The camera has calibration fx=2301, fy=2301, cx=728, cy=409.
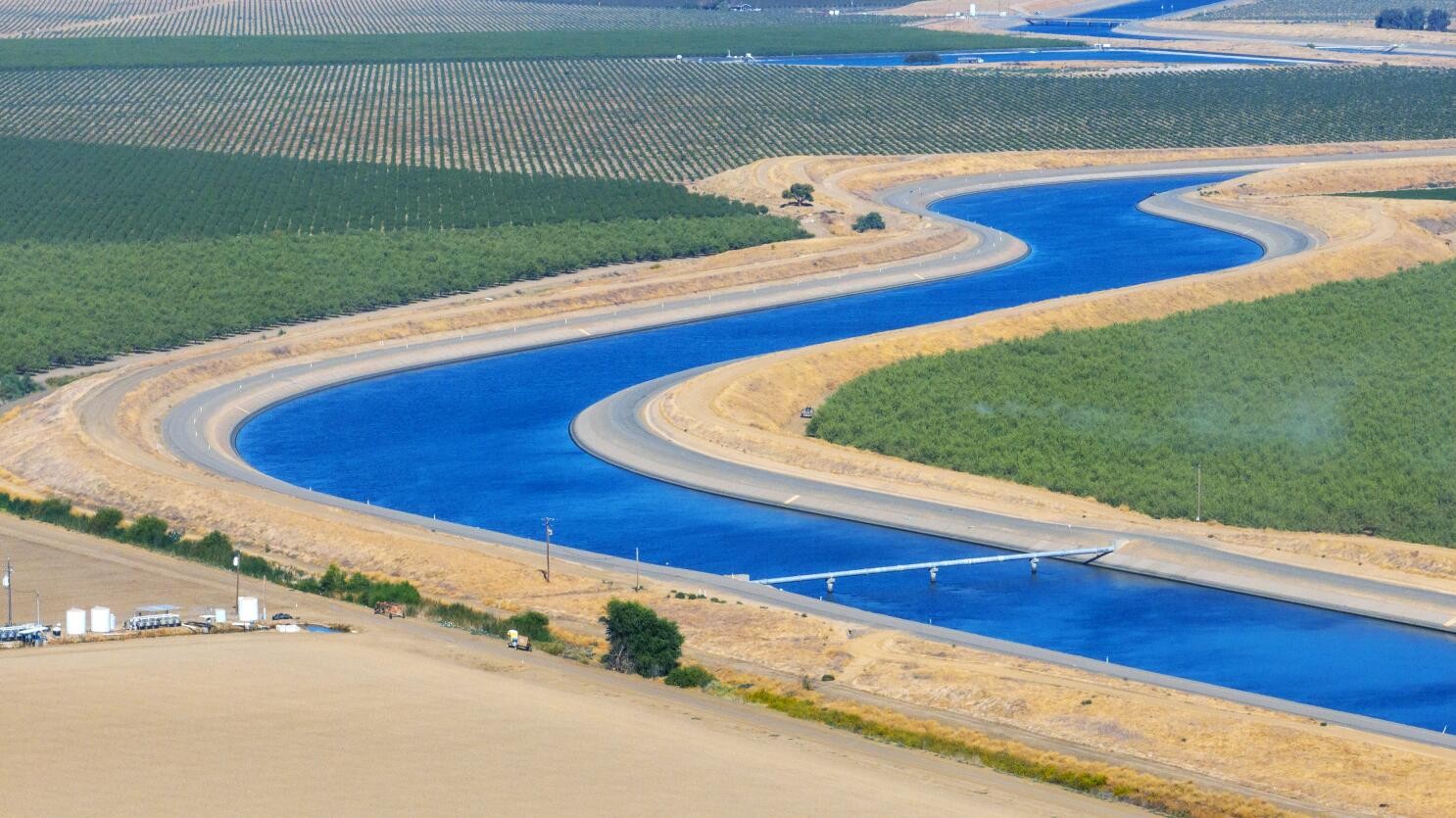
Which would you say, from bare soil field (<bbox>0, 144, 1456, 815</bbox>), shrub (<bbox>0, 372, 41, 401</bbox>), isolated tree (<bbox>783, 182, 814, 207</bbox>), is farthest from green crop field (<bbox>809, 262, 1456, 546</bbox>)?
isolated tree (<bbox>783, 182, 814, 207</bbox>)

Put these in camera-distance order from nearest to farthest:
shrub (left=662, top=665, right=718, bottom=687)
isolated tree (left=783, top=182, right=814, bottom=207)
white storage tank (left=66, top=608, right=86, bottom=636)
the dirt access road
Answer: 1. the dirt access road
2. shrub (left=662, top=665, right=718, bottom=687)
3. white storage tank (left=66, top=608, right=86, bottom=636)
4. isolated tree (left=783, top=182, right=814, bottom=207)

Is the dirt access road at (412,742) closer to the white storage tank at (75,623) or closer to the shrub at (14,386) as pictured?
the white storage tank at (75,623)

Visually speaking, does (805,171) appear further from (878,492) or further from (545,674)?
(545,674)

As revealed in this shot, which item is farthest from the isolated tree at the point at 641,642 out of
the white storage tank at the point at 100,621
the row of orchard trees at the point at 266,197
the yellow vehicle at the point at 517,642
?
the row of orchard trees at the point at 266,197

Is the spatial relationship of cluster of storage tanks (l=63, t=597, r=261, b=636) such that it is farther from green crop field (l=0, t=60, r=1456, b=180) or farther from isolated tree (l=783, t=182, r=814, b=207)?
green crop field (l=0, t=60, r=1456, b=180)

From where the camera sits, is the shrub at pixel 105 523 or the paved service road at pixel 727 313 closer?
the paved service road at pixel 727 313

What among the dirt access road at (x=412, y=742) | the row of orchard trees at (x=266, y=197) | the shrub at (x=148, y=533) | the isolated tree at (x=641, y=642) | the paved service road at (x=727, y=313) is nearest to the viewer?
the dirt access road at (x=412, y=742)

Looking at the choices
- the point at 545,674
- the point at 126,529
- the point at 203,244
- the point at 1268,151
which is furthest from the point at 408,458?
the point at 1268,151
